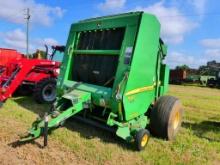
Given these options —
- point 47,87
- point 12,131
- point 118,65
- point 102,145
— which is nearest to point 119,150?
point 102,145

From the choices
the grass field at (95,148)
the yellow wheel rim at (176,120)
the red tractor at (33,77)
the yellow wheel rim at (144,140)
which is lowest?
the grass field at (95,148)

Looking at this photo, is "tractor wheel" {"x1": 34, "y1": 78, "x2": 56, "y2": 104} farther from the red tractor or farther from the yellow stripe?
the yellow stripe

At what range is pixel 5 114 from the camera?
731cm

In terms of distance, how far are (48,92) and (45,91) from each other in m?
0.14

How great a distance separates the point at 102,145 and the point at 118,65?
4.65ft

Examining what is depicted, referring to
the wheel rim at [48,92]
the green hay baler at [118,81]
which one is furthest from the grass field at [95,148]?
the wheel rim at [48,92]

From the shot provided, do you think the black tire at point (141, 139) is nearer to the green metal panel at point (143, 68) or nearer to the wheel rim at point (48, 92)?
the green metal panel at point (143, 68)

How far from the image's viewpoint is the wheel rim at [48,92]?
9206 mm

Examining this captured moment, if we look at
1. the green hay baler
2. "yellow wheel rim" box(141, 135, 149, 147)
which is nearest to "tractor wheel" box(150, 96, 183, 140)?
the green hay baler

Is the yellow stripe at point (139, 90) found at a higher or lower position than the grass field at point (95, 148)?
higher

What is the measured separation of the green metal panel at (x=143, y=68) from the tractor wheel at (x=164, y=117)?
8.7 inches

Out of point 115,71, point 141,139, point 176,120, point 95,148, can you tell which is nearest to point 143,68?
point 115,71

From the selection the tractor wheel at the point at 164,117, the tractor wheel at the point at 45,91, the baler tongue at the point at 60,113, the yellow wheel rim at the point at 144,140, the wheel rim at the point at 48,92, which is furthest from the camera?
the wheel rim at the point at 48,92

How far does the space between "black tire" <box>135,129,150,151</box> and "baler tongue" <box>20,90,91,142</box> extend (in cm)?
115
